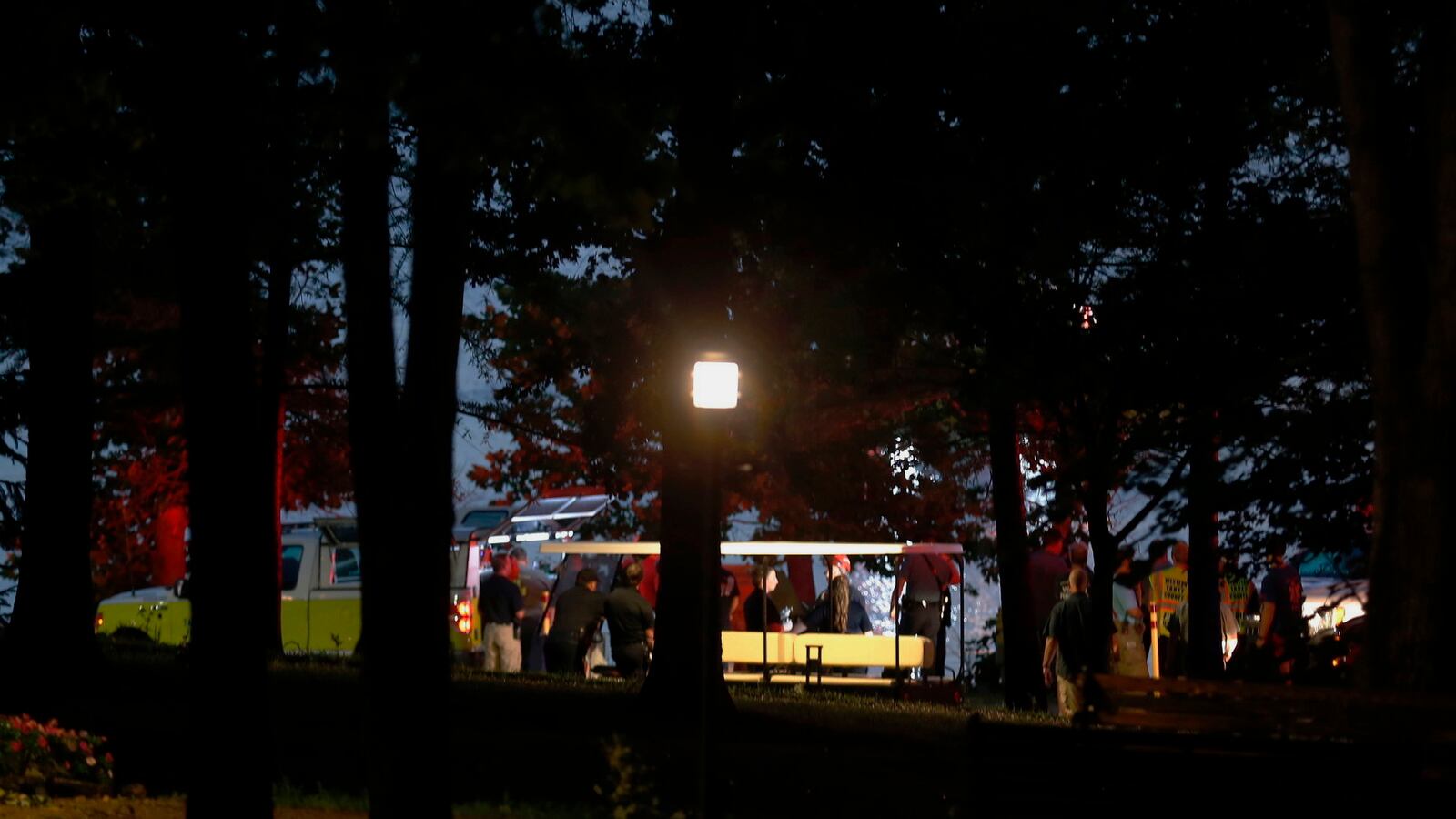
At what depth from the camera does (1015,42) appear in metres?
15.6

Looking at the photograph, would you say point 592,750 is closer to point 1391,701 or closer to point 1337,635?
point 1337,635

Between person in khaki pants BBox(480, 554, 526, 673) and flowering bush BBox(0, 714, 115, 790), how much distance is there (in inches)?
450

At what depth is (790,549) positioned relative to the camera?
72.0 ft

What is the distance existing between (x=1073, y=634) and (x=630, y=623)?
6586 millimetres

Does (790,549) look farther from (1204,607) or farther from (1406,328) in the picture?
(1406,328)

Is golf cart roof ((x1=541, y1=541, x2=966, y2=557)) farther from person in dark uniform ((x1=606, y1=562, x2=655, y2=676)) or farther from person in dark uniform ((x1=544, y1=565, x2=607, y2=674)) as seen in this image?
person in dark uniform ((x1=606, y1=562, x2=655, y2=676))

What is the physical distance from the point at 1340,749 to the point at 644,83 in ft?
35.2

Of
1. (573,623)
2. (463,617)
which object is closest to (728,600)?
(573,623)

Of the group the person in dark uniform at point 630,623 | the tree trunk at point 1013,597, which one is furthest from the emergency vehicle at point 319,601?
the tree trunk at point 1013,597

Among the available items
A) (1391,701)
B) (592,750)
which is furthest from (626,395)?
(1391,701)

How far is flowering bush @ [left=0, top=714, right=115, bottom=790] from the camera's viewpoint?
11.6 m

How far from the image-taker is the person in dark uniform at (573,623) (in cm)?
2266

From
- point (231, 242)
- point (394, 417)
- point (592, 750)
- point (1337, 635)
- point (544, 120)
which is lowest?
point (592, 750)

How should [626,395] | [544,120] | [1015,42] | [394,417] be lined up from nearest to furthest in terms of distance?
[394,417] < [544,120] < [1015,42] < [626,395]
